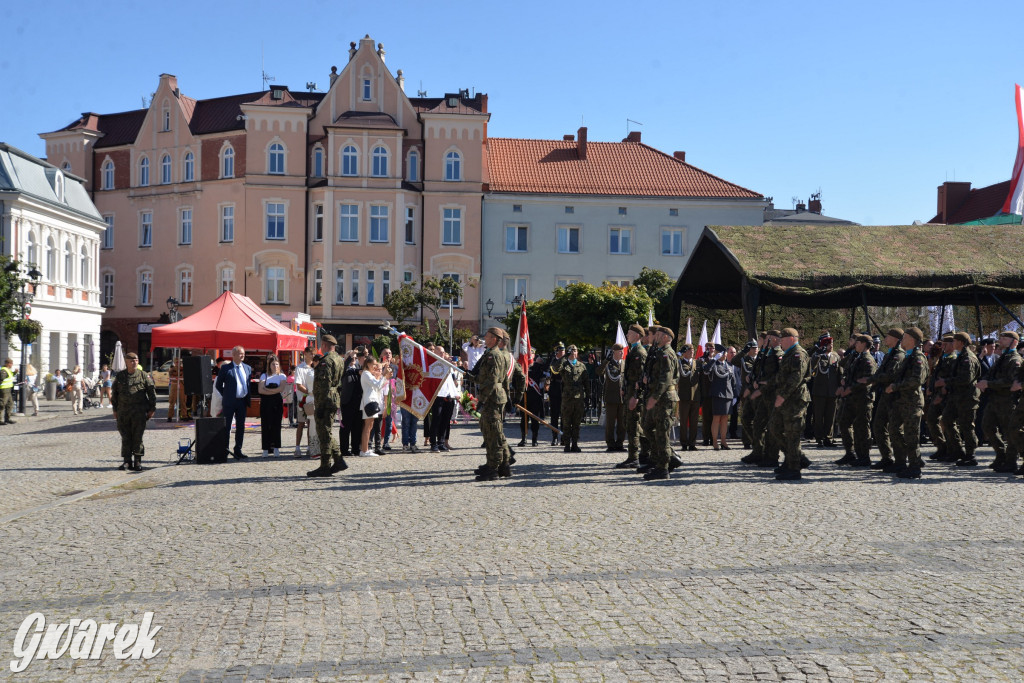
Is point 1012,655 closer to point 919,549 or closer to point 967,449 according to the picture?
point 919,549

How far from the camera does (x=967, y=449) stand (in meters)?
14.3

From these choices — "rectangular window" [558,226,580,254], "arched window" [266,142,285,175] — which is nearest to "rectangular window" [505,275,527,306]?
"rectangular window" [558,226,580,254]

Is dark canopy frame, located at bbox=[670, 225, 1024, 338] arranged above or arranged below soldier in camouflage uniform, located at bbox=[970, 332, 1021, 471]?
above

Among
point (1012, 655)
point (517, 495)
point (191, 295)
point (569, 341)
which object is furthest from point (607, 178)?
point (1012, 655)

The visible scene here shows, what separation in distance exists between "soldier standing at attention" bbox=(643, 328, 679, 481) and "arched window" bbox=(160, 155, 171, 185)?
49000mm

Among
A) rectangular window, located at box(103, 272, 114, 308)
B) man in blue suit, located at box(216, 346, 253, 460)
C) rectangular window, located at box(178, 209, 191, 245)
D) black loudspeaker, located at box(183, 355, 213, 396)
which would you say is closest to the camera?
man in blue suit, located at box(216, 346, 253, 460)

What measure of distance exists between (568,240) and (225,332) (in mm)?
34096

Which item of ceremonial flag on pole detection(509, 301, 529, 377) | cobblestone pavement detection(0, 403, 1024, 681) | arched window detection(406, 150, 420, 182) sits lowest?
cobblestone pavement detection(0, 403, 1024, 681)

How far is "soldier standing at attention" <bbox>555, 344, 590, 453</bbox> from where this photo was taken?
16344mm

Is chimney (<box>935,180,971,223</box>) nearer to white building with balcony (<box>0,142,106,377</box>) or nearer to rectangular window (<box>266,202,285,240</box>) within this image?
rectangular window (<box>266,202,285,240</box>)

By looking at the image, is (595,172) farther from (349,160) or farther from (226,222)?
(226,222)

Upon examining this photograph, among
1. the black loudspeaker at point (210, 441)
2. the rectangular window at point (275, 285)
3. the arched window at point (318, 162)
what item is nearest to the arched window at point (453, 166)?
the arched window at point (318, 162)

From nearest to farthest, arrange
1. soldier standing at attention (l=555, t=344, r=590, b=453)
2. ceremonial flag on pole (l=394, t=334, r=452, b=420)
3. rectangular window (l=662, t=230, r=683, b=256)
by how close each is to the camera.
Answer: soldier standing at attention (l=555, t=344, r=590, b=453) < ceremonial flag on pole (l=394, t=334, r=452, b=420) < rectangular window (l=662, t=230, r=683, b=256)

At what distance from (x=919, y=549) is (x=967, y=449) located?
7.35 meters
